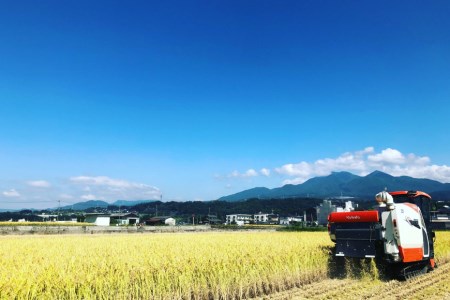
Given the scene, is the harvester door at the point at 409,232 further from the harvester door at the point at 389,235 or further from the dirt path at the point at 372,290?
the dirt path at the point at 372,290

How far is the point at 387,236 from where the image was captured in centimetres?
1191

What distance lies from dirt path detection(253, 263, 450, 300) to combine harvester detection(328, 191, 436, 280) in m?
0.74

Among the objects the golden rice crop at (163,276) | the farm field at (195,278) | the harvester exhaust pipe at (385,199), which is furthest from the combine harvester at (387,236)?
the golden rice crop at (163,276)

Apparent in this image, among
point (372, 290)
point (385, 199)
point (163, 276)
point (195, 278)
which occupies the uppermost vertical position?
point (385, 199)

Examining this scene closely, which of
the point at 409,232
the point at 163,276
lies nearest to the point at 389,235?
the point at 409,232

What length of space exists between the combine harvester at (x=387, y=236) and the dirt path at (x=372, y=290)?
74cm

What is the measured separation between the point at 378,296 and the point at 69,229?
152 feet

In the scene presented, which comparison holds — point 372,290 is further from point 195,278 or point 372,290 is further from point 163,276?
point 163,276

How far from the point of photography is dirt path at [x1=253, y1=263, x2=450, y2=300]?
32.3 feet

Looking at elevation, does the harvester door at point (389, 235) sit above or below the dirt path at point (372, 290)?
above

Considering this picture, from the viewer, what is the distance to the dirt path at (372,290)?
9.84m

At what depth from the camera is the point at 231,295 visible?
9.45 meters

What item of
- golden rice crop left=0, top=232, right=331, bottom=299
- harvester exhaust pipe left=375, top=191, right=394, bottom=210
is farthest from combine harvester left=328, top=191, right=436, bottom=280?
golden rice crop left=0, top=232, right=331, bottom=299

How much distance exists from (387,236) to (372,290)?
2.29 metres
